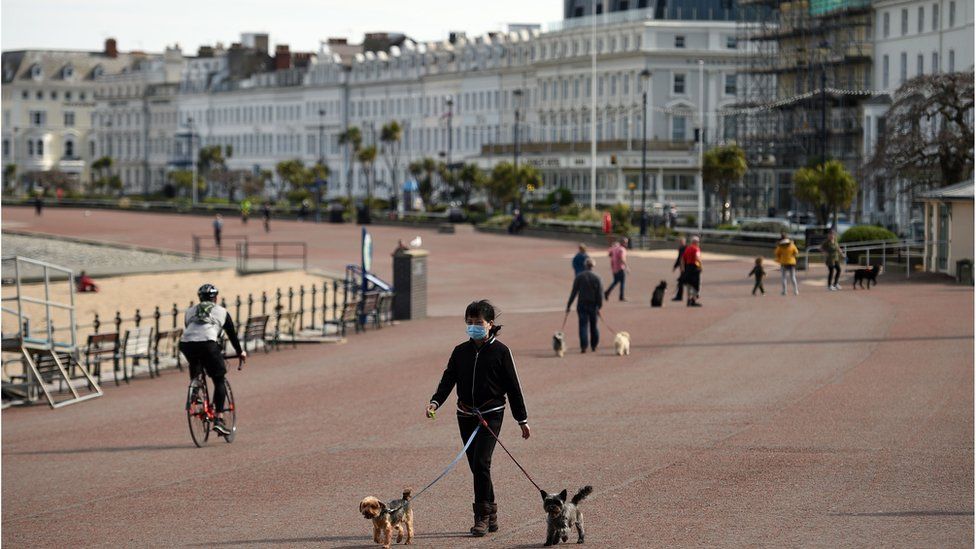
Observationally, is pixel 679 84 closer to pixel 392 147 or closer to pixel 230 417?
pixel 392 147

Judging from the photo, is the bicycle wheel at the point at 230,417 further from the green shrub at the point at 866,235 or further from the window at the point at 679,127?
the window at the point at 679,127

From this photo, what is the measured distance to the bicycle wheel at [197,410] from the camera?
16.9 meters

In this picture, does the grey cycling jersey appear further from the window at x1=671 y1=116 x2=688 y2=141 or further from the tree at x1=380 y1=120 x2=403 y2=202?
the tree at x1=380 y1=120 x2=403 y2=202

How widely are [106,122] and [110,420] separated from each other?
166283mm

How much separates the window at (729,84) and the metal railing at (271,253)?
134 feet

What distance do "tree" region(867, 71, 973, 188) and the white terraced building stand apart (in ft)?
102

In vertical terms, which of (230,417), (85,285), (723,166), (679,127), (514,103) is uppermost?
(514,103)

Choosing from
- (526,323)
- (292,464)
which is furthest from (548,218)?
(292,464)

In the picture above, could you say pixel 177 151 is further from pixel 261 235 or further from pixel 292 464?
pixel 292 464

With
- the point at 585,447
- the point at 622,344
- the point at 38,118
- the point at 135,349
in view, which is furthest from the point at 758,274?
the point at 38,118

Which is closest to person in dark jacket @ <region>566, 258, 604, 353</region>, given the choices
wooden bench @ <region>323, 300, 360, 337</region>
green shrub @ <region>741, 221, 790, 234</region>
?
wooden bench @ <region>323, 300, 360, 337</region>

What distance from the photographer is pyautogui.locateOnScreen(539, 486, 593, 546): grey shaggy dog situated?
1154 cm

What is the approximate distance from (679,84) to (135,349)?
8098 centimetres

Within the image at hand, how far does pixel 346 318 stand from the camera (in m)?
32.1
